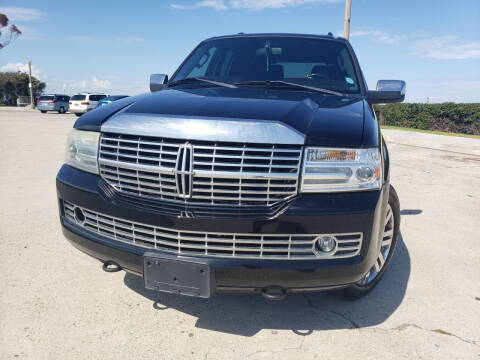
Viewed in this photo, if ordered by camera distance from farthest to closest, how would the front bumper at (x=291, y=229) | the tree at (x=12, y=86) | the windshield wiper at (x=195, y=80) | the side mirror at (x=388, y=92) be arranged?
1. the tree at (x=12, y=86)
2. the side mirror at (x=388, y=92)
3. the windshield wiper at (x=195, y=80)
4. the front bumper at (x=291, y=229)

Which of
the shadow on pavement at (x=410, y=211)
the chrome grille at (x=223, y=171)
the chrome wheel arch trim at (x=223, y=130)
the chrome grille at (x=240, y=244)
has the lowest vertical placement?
the shadow on pavement at (x=410, y=211)

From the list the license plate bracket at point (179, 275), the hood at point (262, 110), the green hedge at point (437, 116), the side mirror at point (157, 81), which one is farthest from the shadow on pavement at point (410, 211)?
the green hedge at point (437, 116)

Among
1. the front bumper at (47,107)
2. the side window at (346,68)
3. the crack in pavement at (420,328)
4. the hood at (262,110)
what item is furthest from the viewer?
the front bumper at (47,107)

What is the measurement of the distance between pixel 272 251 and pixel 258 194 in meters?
0.29

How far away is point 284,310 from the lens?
8.43 ft

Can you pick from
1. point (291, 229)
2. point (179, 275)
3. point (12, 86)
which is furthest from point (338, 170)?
point (12, 86)

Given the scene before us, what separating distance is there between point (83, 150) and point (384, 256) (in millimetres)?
2274

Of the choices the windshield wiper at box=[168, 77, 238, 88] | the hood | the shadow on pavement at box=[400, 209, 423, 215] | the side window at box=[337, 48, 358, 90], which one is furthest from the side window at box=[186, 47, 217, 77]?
the shadow on pavement at box=[400, 209, 423, 215]

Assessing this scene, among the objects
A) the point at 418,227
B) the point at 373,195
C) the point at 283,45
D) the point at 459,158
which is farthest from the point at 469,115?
the point at 373,195

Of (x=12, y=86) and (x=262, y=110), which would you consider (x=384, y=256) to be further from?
(x=12, y=86)

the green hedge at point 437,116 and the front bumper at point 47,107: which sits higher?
the green hedge at point 437,116

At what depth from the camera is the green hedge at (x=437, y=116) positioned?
17.6 metres

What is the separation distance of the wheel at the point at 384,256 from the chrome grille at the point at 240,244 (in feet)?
2.52

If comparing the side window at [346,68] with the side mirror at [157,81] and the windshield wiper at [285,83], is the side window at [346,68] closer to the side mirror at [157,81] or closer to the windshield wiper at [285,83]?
the windshield wiper at [285,83]
